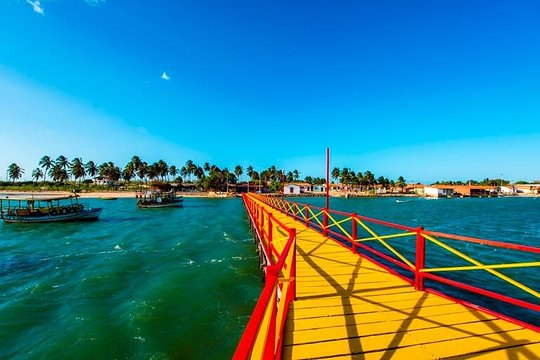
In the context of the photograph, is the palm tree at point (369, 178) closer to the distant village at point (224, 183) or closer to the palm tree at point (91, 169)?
the distant village at point (224, 183)

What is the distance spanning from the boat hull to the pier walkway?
1613 inches

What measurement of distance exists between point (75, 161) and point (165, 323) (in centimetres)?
13729

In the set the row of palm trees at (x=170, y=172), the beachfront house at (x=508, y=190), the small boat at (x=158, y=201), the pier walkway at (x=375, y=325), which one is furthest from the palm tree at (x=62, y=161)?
the beachfront house at (x=508, y=190)

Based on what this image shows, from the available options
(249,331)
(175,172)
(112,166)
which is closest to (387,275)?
(249,331)

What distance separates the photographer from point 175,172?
5856 inches

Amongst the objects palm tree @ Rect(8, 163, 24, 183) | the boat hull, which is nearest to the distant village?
palm tree @ Rect(8, 163, 24, 183)

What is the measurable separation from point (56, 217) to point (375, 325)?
43.5 m

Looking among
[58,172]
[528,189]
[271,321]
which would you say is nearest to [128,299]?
[271,321]

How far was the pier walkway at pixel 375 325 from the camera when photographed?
378 centimetres

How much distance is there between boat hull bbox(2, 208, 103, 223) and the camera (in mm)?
35656

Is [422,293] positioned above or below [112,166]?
below

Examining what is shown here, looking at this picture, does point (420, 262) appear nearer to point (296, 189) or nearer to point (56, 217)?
point (56, 217)

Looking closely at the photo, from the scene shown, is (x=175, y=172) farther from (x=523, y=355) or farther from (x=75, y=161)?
(x=523, y=355)

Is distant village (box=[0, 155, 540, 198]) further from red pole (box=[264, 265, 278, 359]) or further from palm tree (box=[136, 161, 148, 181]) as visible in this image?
red pole (box=[264, 265, 278, 359])
